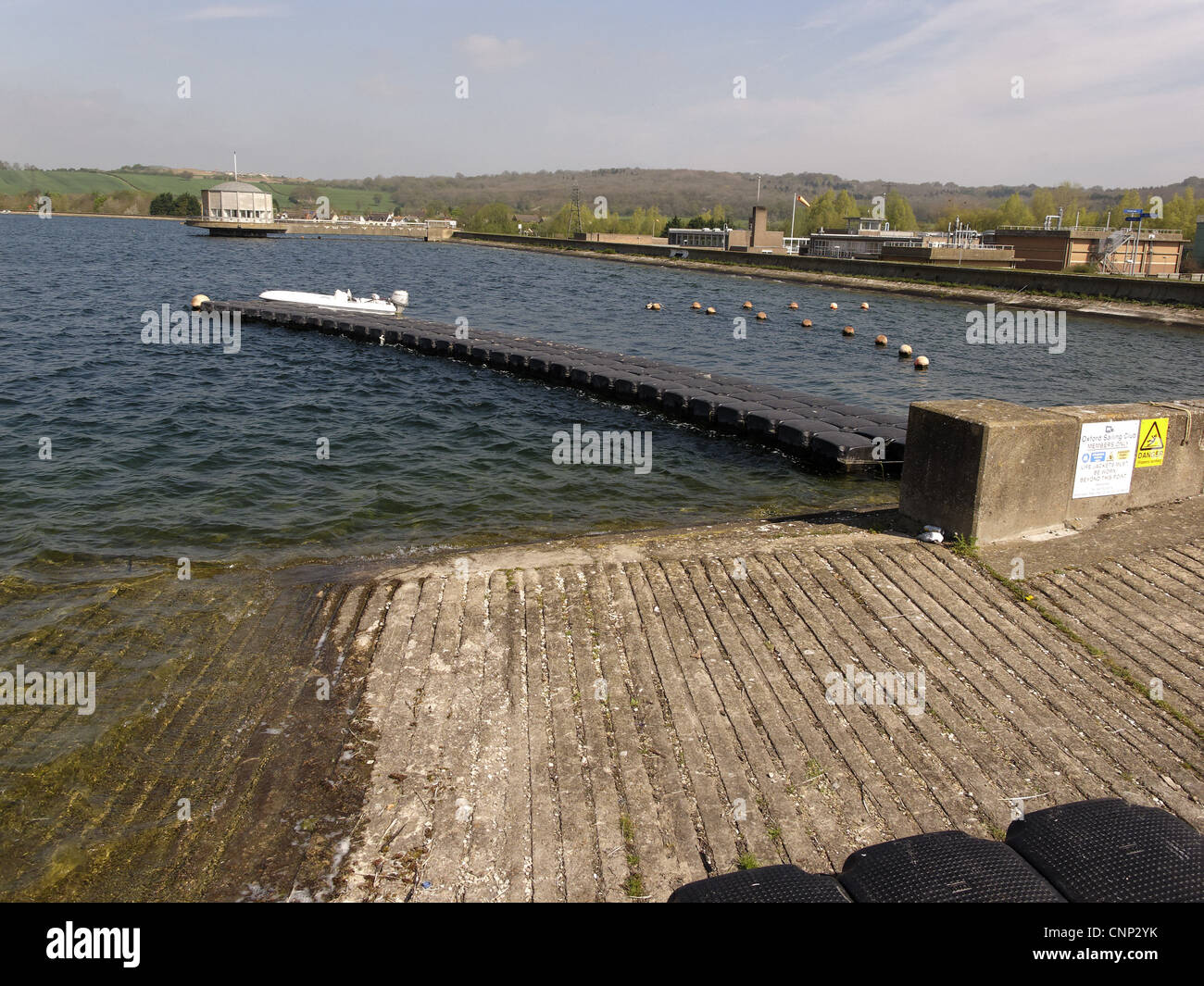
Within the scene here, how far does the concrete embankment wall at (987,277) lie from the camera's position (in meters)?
60.6

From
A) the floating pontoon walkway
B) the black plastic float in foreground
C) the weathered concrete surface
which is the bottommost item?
the weathered concrete surface

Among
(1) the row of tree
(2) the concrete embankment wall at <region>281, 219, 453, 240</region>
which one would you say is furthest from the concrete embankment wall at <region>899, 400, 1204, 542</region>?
(2) the concrete embankment wall at <region>281, 219, 453, 240</region>

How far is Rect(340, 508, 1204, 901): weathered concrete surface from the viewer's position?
596 centimetres

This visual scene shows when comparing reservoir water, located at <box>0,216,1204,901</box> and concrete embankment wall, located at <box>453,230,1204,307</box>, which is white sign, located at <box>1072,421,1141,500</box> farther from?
concrete embankment wall, located at <box>453,230,1204,307</box>

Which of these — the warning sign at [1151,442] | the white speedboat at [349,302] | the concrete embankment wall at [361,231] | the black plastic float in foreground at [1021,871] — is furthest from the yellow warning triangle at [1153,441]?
the concrete embankment wall at [361,231]

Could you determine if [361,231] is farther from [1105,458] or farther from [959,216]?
[1105,458]

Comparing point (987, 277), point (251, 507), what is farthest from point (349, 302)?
point (987, 277)

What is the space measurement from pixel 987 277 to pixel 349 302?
57.9 m

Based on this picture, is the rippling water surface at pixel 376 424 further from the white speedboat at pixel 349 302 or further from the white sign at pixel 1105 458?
the white sign at pixel 1105 458

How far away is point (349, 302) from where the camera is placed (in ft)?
137

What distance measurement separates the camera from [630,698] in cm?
748

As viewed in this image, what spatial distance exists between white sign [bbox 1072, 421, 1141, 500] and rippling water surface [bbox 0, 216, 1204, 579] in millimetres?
5649
